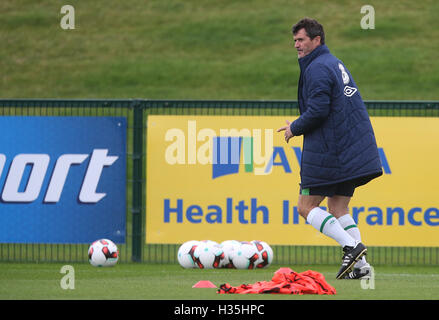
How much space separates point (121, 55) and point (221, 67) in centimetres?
336

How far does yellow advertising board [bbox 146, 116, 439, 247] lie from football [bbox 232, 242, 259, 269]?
3.62 feet

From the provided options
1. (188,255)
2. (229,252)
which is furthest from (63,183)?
(229,252)

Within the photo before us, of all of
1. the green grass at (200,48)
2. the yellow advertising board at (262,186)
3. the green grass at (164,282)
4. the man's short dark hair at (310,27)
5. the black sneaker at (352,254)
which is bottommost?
the green grass at (164,282)

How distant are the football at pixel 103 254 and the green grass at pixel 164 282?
113 mm

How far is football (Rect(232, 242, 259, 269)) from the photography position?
11.3 metres

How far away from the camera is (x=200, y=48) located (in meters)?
28.7

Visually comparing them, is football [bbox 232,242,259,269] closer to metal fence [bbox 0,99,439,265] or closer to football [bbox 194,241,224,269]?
football [bbox 194,241,224,269]

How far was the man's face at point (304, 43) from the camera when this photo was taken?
9.33 m

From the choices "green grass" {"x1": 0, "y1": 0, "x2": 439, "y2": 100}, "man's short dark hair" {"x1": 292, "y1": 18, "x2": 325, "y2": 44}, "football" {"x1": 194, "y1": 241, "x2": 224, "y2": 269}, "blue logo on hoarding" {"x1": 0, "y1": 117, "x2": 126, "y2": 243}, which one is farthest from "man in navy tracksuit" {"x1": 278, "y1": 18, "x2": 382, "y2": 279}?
"green grass" {"x1": 0, "y1": 0, "x2": 439, "y2": 100}

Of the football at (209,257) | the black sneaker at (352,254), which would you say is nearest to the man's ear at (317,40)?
the black sneaker at (352,254)

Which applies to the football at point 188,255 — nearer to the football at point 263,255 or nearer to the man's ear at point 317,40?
the football at point 263,255

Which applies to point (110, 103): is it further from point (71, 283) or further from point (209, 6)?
point (209, 6)

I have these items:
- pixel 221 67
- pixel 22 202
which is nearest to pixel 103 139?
pixel 22 202

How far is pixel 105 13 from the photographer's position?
32375 mm
